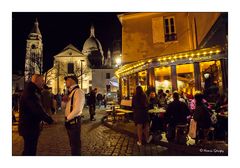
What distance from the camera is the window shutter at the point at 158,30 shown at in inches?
440

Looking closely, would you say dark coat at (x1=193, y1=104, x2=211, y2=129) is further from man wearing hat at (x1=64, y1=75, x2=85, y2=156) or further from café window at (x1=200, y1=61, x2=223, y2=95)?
café window at (x1=200, y1=61, x2=223, y2=95)

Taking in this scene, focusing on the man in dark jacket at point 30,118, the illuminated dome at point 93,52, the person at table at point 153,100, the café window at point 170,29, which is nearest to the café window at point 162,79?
the café window at point 170,29

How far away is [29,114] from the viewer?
3.19 metres

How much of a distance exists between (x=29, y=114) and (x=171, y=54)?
7482 millimetres

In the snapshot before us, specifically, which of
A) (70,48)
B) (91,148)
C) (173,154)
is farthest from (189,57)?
(70,48)

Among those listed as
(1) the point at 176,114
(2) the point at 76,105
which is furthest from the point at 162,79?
(2) the point at 76,105

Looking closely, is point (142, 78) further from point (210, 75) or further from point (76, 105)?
point (76, 105)

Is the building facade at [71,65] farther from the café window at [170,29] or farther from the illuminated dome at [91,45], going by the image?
the café window at [170,29]

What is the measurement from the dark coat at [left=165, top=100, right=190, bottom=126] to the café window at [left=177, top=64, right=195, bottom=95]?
5518mm

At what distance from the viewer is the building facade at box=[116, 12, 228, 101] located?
8289 millimetres

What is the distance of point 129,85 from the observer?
11.9 m

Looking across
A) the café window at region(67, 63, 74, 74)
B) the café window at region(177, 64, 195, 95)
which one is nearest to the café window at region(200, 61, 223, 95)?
the café window at region(177, 64, 195, 95)
